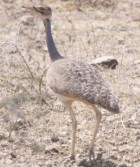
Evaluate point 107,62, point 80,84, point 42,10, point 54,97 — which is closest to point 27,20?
point 107,62

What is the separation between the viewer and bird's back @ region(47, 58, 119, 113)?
4973mm

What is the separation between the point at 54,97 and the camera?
652 centimetres

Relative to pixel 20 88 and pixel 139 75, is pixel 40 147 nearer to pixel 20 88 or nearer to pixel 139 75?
pixel 20 88

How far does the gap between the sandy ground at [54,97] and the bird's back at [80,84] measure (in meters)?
0.67

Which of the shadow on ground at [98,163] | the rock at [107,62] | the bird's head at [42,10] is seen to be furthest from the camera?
the rock at [107,62]

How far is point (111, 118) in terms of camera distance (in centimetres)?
605

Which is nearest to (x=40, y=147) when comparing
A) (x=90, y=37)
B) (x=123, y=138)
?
(x=123, y=138)

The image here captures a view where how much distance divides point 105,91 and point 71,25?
12.6ft

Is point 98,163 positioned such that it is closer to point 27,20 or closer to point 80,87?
point 80,87

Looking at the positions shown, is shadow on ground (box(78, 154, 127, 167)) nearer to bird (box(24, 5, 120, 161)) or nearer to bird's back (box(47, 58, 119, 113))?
bird (box(24, 5, 120, 161))

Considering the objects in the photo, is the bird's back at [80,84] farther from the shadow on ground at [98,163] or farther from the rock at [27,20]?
→ the rock at [27,20]

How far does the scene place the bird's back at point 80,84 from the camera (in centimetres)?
497

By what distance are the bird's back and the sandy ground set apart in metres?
0.67

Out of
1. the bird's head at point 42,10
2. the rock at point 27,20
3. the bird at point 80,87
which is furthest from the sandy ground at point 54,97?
the bird's head at point 42,10
